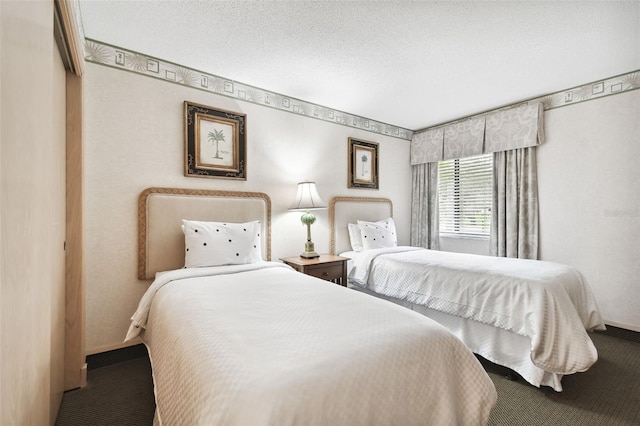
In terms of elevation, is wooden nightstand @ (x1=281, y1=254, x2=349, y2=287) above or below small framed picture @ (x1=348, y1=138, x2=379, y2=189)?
below

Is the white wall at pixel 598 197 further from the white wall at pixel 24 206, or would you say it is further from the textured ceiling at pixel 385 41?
the white wall at pixel 24 206

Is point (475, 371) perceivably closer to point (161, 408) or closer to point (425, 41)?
point (161, 408)

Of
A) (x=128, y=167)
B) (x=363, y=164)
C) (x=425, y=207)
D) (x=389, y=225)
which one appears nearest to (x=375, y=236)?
(x=389, y=225)

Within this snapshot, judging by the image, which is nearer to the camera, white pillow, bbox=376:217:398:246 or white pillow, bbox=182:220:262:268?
white pillow, bbox=182:220:262:268

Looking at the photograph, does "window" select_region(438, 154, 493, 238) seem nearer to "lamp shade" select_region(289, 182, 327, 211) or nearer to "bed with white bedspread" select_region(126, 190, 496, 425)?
"lamp shade" select_region(289, 182, 327, 211)

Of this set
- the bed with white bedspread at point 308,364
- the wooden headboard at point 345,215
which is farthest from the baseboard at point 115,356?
the wooden headboard at point 345,215

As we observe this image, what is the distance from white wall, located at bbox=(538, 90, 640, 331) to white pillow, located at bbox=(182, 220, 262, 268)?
10.8ft

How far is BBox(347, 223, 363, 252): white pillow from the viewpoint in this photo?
11.9ft

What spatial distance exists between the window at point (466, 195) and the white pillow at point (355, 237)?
1.53m

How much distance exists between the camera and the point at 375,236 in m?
3.58

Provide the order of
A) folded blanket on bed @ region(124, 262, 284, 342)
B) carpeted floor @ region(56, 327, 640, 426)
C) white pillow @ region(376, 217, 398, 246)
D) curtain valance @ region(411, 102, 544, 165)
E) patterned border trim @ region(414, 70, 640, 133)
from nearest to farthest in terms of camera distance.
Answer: carpeted floor @ region(56, 327, 640, 426) < folded blanket on bed @ region(124, 262, 284, 342) < patterned border trim @ region(414, 70, 640, 133) < curtain valance @ region(411, 102, 544, 165) < white pillow @ region(376, 217, 398, 246)

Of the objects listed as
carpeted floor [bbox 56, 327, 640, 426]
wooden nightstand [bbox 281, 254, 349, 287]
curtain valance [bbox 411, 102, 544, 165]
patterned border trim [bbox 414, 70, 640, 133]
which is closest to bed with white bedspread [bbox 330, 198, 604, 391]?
carpeted floor [bbox 56, 327, 640, 426]

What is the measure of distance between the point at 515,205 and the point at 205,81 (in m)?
3.69

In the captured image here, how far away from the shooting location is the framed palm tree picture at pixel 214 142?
2635 millimetres
